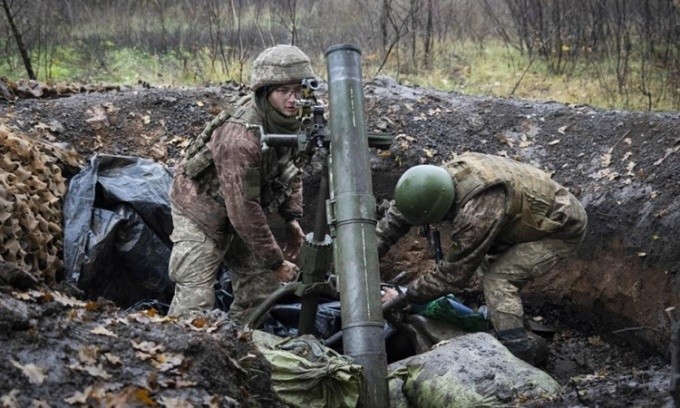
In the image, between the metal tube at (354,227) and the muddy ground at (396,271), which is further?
the metal tube at (354,227)

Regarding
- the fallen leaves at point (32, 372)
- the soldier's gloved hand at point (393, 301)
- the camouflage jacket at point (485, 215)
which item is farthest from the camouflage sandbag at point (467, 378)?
the fallen leaves at point (32, 372)

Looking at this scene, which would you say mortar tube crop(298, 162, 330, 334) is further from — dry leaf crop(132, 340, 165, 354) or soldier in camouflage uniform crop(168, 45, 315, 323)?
dry leaf crop(132, 340, 165, 354)

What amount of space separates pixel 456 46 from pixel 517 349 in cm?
878

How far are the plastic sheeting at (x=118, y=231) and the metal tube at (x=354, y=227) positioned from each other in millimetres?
2339

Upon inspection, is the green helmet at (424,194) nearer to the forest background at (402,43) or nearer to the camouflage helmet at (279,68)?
the camouflage helmet at (279,68)

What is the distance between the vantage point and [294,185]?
697 centimetres

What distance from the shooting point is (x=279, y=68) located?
614 centimetres

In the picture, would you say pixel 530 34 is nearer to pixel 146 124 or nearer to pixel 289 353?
pixel 146 124

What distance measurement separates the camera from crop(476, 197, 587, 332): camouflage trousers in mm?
6633

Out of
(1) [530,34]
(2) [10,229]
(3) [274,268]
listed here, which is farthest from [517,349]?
(1) [530,34]

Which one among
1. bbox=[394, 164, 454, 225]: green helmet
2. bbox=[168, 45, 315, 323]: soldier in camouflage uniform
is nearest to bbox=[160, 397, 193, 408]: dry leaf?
bbox=[168, 45, 315, 323]: soldier in camouflage uniform

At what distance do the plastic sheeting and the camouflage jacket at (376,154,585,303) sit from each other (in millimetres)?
1988

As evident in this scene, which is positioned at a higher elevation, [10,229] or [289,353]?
[10,229]

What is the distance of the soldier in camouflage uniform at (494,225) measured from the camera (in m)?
6.27
